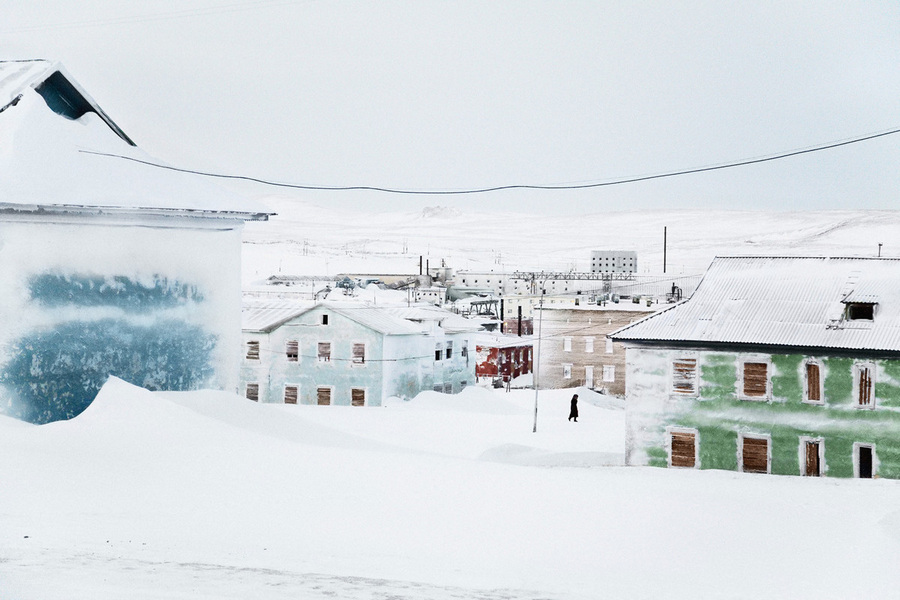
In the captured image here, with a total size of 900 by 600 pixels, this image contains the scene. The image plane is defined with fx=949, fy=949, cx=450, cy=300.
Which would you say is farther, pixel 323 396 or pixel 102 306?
pixel 323 396

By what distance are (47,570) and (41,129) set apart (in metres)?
8.38

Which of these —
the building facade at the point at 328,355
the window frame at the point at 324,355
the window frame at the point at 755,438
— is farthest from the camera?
the window frame at the point at 324,355

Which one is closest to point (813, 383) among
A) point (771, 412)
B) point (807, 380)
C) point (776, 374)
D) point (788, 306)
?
point (807, 380)

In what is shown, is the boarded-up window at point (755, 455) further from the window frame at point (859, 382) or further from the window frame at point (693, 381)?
the window frame at point (859, 382)

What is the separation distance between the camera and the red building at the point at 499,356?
222ft

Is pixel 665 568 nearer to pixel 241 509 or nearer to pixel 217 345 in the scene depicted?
pixel 241 509

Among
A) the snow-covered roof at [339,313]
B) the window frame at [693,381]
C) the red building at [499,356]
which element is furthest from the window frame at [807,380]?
the red building at [499,356]

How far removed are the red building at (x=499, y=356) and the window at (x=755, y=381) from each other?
125ft

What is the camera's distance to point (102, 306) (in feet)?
42.8

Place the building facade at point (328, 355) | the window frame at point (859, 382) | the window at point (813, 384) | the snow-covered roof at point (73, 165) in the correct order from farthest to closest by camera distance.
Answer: the building facade at point (328, 355) < the window at point (813, 384) < the window frame at point (859, 382) < the snow-covered roof at point (73, 165)

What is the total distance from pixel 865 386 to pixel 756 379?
2.96 m

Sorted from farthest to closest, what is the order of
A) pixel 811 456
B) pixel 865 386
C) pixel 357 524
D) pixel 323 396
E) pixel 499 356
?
pixel 499 356 < pixel 323 396 < pixel 811 456 < pixel 865 386 < pixel 357 524

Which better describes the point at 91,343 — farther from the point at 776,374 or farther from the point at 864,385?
the point at 864,385

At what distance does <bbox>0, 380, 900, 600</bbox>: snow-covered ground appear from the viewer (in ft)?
25.2
